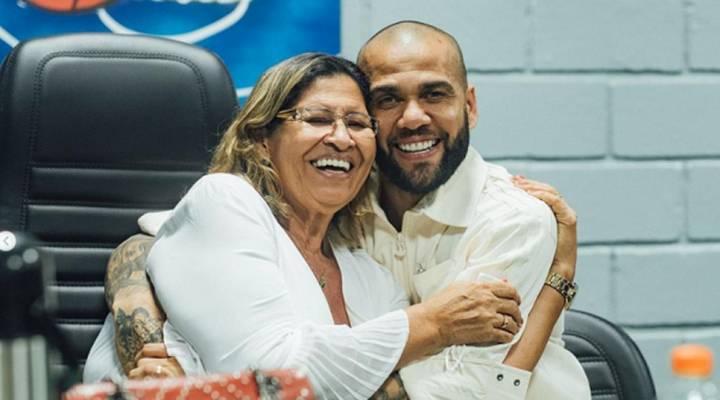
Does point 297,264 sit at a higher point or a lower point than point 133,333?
higher

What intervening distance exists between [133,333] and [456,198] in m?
0.59

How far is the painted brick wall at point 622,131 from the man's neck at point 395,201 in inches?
29.4

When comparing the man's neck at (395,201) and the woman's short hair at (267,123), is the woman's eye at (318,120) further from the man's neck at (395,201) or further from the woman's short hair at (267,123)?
the man's neck at (395,201)

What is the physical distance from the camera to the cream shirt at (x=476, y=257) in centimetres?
197

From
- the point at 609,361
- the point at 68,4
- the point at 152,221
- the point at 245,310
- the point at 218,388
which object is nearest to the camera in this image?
the point at 218,388

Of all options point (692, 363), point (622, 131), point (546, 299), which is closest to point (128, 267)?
point (546, 299)

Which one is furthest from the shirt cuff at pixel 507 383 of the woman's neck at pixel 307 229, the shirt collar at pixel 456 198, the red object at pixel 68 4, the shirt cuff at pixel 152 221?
the red object at pixel 68 4

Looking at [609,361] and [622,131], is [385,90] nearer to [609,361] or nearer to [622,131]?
[609,361]

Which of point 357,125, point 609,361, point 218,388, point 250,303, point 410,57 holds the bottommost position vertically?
point 609,361

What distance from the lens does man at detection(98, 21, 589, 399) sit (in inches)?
79.9

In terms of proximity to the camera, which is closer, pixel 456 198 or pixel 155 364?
pixel 155 364

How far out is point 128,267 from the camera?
6.75 ft

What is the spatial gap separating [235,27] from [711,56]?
3.82 feet

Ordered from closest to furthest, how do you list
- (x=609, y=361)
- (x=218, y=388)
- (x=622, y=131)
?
(x=218, y=388) → (x=609, y=361) → (x=622, y=131)
